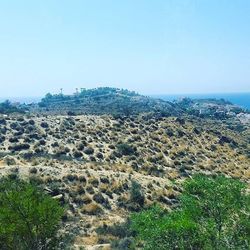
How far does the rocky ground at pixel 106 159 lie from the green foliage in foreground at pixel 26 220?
27.1 ft

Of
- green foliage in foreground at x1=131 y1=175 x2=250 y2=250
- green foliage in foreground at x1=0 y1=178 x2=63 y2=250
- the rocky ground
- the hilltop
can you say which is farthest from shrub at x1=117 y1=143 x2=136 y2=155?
green foliage in foreground at x1=0 y1=178 x2=63 y2=250

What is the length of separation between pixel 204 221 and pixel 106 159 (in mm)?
40650

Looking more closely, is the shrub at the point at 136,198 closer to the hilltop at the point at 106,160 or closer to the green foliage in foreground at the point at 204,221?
the hilltop at the point at 106,160

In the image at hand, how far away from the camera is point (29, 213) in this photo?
2339 centimetres

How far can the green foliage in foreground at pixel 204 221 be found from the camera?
23.0 metres

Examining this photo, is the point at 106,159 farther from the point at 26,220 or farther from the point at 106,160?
the point at 26,220

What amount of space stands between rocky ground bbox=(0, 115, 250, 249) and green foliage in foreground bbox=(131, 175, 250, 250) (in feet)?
A: 11.4

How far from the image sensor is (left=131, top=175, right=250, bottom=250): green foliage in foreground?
23.0 m

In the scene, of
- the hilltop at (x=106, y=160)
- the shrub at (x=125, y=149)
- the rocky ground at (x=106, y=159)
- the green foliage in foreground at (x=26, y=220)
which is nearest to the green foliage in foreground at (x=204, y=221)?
the rocky ground at (x=106, y=159)

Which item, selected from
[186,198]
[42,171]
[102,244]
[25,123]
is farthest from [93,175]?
[25,123]

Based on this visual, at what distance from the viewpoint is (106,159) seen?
64750mm

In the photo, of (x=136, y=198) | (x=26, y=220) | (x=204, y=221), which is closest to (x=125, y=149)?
(x=136, y=198)

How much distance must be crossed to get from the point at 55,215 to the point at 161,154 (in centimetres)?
4820

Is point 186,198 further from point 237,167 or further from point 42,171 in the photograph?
point 237,167
